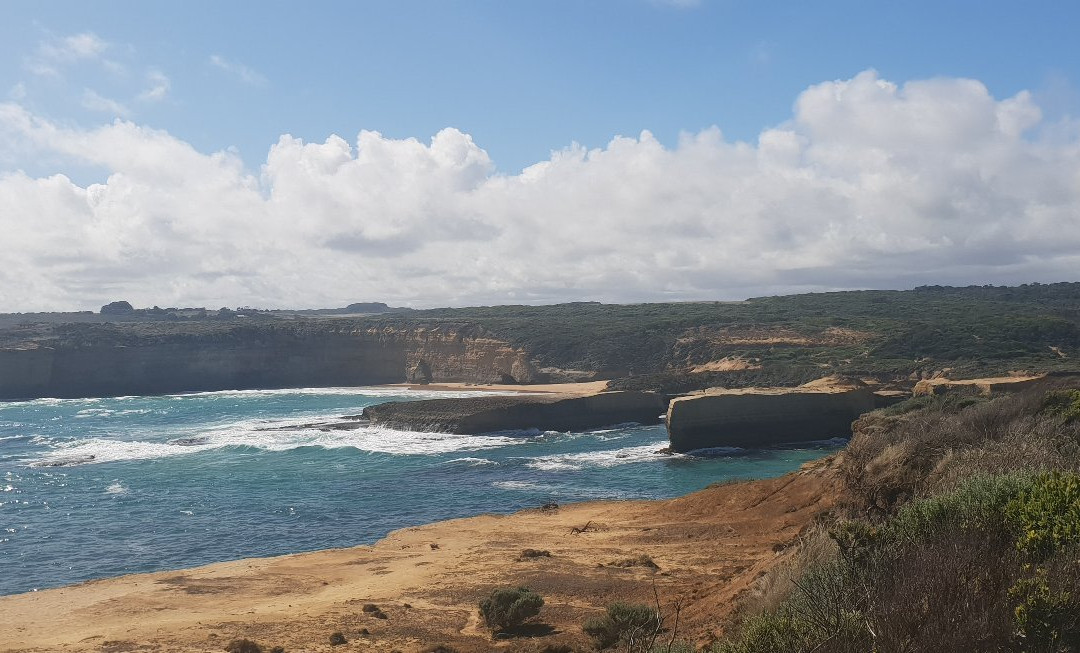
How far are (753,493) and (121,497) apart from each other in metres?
22.4

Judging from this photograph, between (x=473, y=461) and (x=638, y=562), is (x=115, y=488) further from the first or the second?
(x=638, y=562)

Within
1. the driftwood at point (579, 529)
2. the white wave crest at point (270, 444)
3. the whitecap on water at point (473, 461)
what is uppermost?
the driftwood at point (579, 529)

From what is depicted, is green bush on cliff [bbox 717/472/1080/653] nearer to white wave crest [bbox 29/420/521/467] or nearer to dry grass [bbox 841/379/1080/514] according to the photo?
dry grass [bbox 841/379/1080/514]

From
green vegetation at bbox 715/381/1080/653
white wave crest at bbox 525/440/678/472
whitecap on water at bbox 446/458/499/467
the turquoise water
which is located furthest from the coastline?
green vegetation at bbox 715/381/1080/653

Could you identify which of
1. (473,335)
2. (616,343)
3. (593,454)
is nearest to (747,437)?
(593,454)

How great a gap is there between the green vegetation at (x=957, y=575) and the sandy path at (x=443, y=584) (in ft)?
11.6

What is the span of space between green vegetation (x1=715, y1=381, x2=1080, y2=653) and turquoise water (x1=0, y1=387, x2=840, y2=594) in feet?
55.9

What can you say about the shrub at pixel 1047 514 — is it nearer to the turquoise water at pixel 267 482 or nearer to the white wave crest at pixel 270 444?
the turquoise water at pixel 267 482

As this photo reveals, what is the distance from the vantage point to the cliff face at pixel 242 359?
268ft

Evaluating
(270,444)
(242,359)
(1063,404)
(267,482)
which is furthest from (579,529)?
(242,359)

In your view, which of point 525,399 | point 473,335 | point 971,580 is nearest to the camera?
point 971,580

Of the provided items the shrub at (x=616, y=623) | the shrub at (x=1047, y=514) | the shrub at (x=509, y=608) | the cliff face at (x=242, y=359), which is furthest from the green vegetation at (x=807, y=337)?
the shrub at (x=1047, y=514)

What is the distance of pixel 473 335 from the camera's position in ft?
289

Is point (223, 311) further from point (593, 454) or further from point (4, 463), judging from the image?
point (593, 454)
